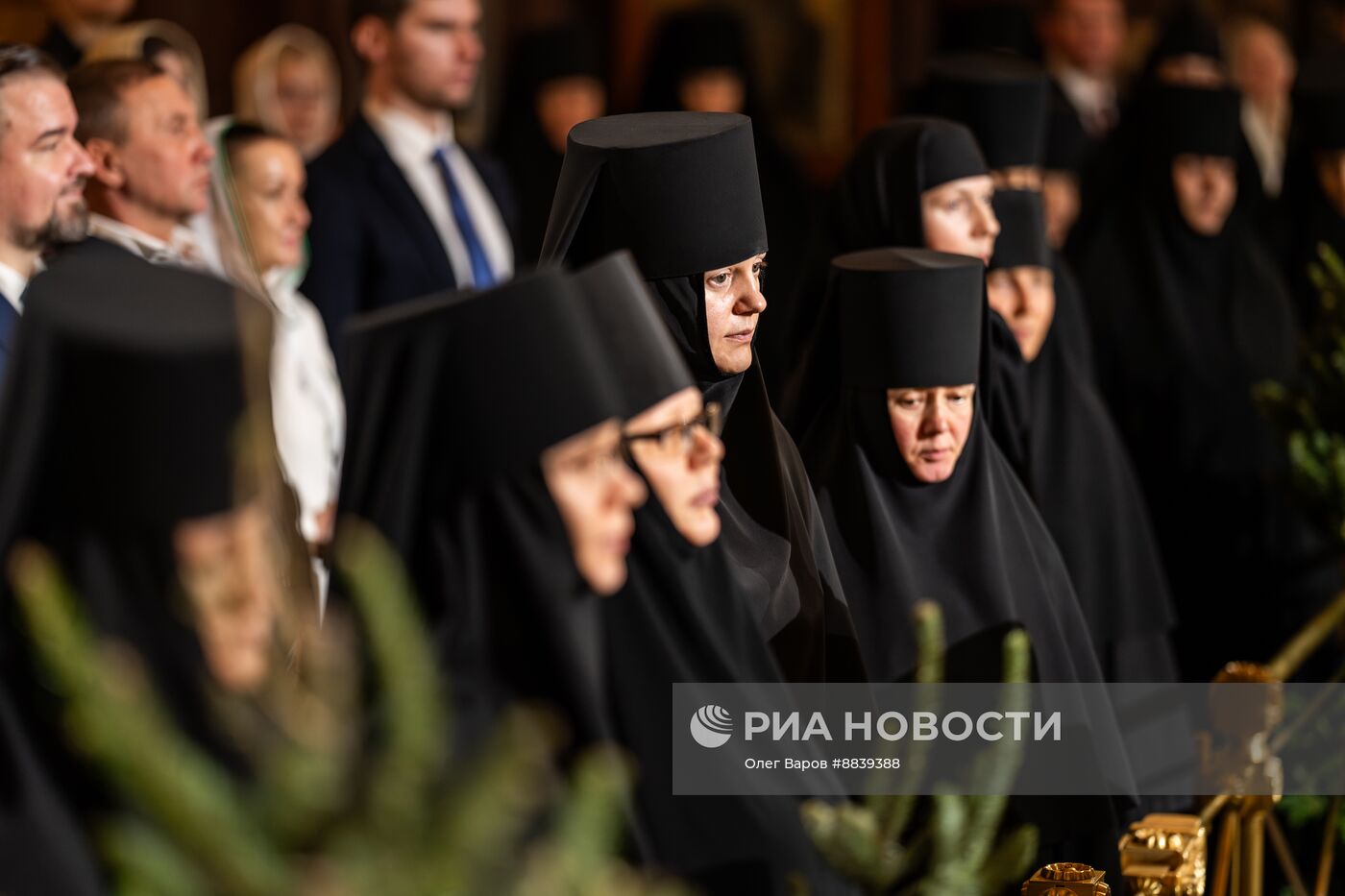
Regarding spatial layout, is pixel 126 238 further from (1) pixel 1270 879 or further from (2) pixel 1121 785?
Result: (1) pixel 1270 879

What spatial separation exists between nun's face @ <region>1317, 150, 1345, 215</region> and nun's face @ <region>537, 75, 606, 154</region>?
283 centimetres

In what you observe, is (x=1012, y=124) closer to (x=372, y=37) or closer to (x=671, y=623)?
(x=372, y=37)

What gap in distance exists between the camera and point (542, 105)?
776 centimetres

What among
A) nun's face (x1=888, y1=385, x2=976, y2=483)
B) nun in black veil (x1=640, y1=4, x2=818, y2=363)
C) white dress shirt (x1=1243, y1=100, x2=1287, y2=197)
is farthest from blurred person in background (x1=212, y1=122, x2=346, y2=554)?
white dress shirt (x1=1243, y1=100, x2=1287, y2=197)

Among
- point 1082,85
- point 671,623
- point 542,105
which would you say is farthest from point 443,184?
point 1082,85

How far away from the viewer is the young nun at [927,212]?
425 cm

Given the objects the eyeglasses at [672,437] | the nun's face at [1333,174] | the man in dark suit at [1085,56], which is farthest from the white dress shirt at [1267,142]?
the eyeglasses at [672,437]

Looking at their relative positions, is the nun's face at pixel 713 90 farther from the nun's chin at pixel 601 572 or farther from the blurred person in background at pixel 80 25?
the nun's chin at pixel 601 572

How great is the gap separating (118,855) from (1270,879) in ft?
11.6

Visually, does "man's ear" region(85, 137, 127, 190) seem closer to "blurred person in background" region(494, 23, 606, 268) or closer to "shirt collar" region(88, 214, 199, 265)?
"shirt collar" region(88, 214, 199, 265)

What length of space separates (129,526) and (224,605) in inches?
5.0

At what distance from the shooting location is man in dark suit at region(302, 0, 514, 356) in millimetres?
5512

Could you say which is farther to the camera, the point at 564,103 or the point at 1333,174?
the point at 564,103

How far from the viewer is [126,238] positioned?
13.4 ft
